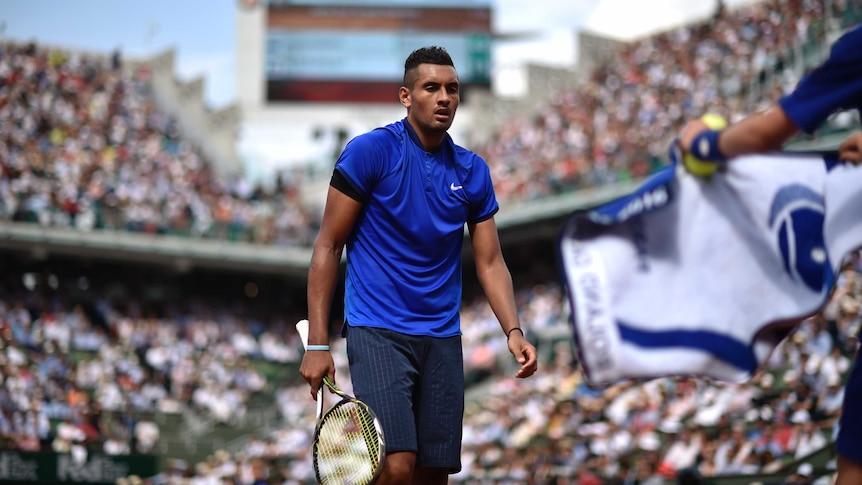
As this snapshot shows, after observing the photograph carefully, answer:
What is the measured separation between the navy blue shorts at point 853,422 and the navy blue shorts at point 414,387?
155 cm

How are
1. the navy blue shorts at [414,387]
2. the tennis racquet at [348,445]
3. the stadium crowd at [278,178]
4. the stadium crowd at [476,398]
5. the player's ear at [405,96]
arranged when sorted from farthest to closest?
the stadium crowd at [278,178] → the stadium crowd at [476,398] → the player's ear at [405,96] → the navy blue shorts at [414,387] → the tennis racquet at [348,445]

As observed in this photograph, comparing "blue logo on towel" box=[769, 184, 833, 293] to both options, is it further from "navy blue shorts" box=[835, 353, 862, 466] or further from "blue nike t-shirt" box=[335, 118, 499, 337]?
"navy blue shorts" box=[835, 353, 862, 466]

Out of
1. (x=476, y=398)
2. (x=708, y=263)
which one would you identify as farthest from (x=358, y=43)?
(x=708, y=263)

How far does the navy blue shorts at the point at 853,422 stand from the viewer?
3.61 meters

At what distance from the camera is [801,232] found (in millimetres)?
6871

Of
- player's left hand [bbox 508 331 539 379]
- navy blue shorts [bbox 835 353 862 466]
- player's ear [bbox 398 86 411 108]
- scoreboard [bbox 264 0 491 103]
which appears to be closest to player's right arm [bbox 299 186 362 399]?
player's ear [bbox 398 86 411 108]

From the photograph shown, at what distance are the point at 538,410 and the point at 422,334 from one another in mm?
15330

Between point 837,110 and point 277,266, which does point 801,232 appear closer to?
point 837,110

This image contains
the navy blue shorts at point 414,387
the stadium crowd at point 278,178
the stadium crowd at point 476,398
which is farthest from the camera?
the stadium crowd at point 278,178

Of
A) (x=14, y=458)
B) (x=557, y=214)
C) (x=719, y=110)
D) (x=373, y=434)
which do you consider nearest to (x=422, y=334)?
(x=373, y=434)

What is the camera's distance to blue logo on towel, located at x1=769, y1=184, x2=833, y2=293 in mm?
6652

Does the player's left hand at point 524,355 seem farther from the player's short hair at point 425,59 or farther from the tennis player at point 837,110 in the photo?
the tennis player at point 837,110

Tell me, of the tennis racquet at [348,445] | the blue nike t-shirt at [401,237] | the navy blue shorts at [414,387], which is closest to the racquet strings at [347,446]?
the tennis racquet at [348,445]

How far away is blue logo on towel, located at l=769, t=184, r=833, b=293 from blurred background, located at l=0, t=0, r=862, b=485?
606 centimetres
